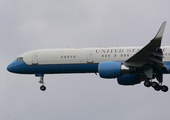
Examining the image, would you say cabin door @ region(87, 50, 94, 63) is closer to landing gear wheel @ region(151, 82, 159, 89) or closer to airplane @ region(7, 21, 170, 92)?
airplane @ region(7, 21, 170, 92)

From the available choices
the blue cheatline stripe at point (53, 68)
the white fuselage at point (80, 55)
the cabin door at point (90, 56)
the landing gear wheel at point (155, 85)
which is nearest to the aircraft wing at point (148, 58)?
the blue cheatline stripe at point (53, 68)

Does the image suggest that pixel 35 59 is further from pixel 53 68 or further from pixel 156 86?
pixel 156 86

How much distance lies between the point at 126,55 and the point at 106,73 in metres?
3.26

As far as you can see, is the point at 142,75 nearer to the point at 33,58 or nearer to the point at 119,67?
the point at 119,67

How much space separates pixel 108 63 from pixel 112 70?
0.77m

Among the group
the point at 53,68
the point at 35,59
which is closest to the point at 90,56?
the point at 53,68

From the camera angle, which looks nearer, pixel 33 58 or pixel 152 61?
pixel 152 61

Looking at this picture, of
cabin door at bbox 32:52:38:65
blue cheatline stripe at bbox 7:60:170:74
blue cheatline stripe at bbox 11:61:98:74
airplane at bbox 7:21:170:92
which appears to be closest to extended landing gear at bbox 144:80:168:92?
airplane at bbox 7:21:170:92

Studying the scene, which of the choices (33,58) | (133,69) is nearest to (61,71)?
(33,58)

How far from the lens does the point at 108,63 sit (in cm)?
5703

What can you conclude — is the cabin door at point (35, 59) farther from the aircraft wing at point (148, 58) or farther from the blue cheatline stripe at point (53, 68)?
the aircraft wing at point (148, 58)

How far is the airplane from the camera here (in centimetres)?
5666

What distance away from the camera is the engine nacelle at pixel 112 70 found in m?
56.6

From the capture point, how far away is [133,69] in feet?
188
